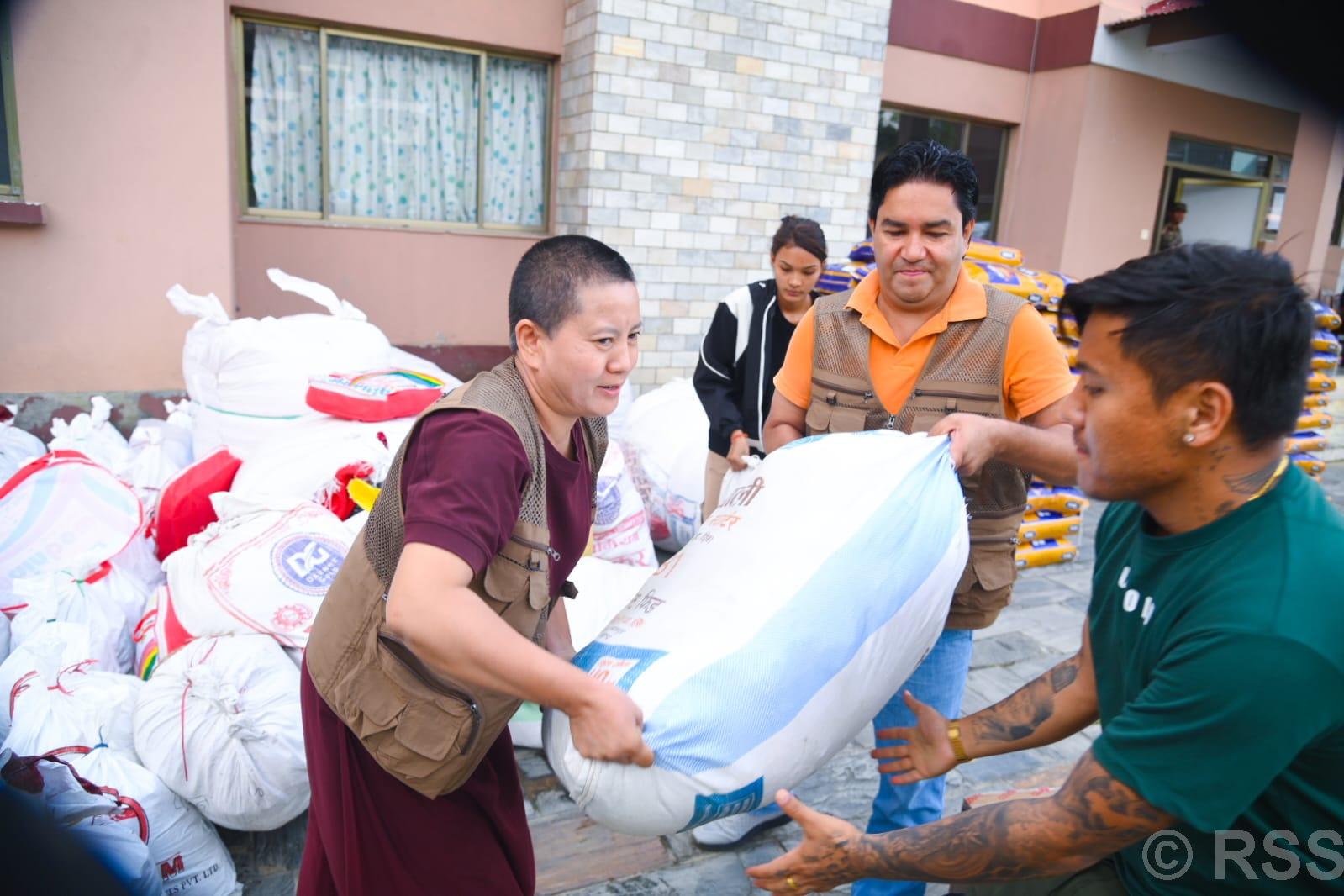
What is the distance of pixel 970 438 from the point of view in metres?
1.73

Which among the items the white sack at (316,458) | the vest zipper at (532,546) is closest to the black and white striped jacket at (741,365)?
the white sack at (316,458)

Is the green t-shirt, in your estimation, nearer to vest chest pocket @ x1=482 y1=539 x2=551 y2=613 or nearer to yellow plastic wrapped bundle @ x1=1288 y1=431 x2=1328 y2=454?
vest chest pocket @ x1=482 y1=539 x2=551 y2=613

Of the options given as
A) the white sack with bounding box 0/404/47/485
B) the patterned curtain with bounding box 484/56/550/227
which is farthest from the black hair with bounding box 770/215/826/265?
the patterned curtain with bounding box 484/56/550/227

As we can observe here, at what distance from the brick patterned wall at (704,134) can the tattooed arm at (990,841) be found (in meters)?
5.07

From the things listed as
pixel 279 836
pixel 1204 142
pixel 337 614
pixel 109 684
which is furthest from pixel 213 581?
pixel 1204 142

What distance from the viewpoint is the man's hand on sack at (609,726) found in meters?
1.27

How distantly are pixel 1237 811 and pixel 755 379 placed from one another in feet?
7.83

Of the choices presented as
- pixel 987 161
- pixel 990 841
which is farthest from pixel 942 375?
pixel 987 161

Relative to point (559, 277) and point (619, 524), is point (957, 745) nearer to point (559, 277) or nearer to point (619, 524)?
point (559, 277)

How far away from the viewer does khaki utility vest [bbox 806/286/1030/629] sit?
191cm

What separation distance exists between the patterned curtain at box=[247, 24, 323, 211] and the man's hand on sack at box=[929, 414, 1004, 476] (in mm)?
5408

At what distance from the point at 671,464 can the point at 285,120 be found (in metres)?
3.69

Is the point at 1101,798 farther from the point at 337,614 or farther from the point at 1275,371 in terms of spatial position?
the point at 337,614

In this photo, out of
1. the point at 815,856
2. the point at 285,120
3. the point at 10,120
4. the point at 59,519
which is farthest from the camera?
the point at 285,120
